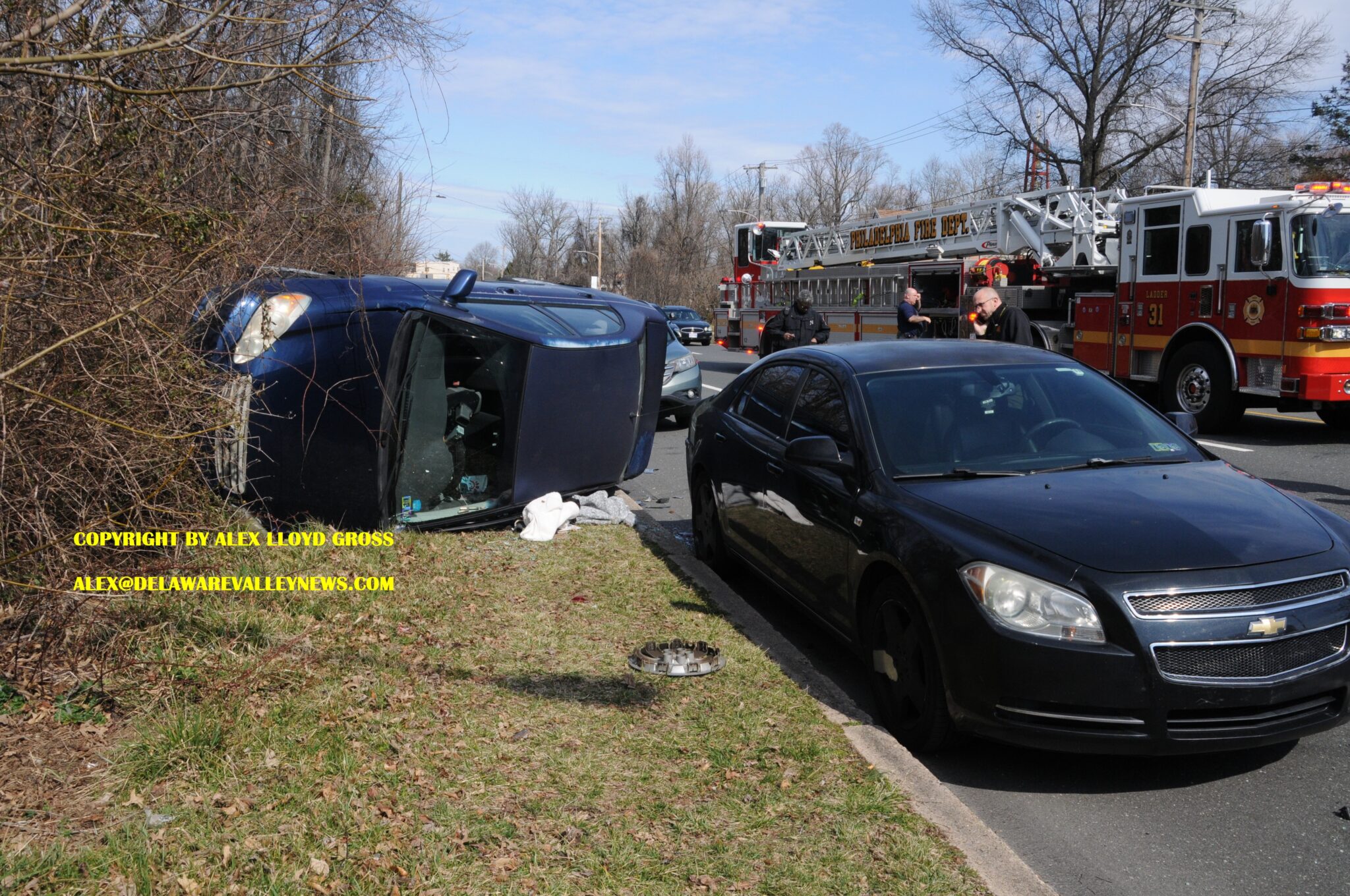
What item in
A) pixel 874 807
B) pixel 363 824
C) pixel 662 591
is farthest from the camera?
pixel 662 591

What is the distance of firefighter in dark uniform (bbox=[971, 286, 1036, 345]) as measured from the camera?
381 inches

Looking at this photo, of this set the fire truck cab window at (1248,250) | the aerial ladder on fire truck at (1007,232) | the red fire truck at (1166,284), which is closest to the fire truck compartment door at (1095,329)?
the red fire truck at (1166,284)

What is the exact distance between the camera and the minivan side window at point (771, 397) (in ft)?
20.9

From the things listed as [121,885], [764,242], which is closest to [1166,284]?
[121,885]

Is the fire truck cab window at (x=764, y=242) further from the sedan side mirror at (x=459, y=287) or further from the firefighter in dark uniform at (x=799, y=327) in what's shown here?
the sedan side mirror at (x=459, y=287)

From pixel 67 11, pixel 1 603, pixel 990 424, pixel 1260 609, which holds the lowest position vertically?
pixel 1 603

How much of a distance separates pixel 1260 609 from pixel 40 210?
4.94m

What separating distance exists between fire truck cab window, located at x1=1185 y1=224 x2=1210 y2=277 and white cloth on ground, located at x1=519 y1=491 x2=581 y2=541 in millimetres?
9874

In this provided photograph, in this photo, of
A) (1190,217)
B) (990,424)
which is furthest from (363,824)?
(1190,217)

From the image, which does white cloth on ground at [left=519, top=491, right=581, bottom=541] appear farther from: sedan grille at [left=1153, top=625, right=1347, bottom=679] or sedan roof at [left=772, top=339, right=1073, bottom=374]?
sedan grille at [left=1153, top=625, right=1347, bottom=679]

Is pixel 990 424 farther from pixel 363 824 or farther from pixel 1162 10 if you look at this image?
pixel 1162 10

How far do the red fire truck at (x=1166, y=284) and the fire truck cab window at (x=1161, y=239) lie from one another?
0.06 ft

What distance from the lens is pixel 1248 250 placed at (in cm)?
1330

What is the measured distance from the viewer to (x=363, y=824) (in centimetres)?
354
